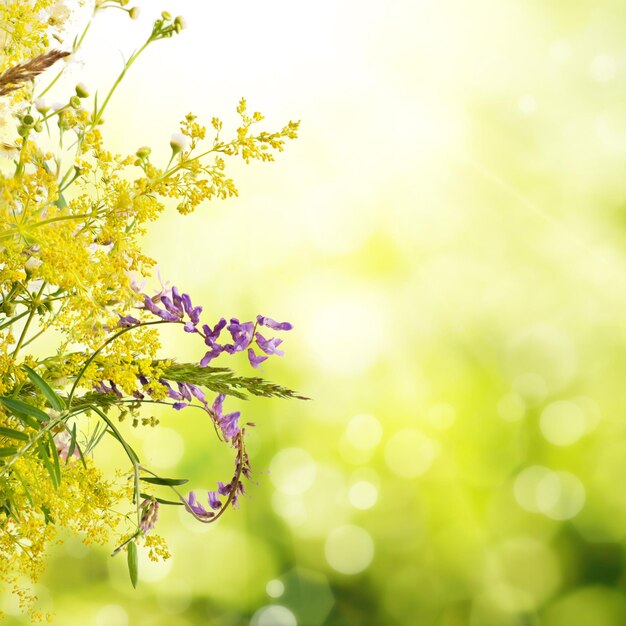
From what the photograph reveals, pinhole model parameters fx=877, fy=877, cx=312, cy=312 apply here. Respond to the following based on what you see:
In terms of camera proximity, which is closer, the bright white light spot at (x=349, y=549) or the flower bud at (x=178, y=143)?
the flower bud at (x=178, y=143)

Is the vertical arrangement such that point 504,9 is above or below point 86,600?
above

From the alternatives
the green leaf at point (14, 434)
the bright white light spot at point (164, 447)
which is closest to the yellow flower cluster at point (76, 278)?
the green leaf at point (14, 434)

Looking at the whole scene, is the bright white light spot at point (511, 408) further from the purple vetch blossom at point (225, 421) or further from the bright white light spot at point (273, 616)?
the purple vetch blossom at point (225, 421)

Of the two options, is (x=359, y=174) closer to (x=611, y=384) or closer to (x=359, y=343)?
(x=359, y=343)

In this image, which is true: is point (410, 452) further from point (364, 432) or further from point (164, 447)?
point (164, 447)

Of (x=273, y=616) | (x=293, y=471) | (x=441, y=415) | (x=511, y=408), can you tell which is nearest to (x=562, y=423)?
(x=511, y=408)

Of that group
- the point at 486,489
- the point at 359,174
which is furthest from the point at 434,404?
the point at 359,174
